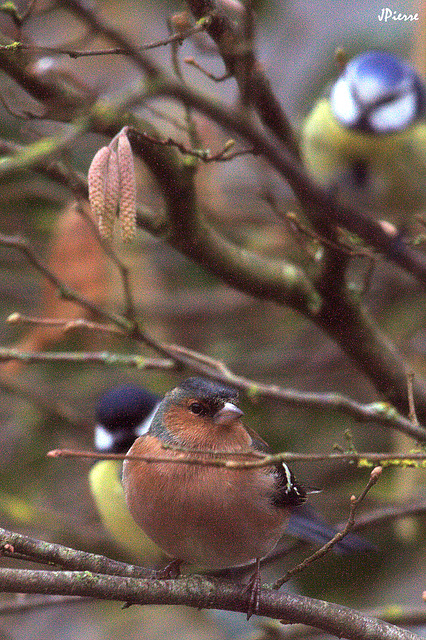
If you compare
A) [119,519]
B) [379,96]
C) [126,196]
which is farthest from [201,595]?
[379,96]

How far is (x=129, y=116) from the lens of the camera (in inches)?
85.5

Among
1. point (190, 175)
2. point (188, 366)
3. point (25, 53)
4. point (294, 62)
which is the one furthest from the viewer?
point (294, 62)

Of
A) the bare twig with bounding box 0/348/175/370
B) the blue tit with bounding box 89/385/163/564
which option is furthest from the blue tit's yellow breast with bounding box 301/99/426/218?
the bare twig with bounding box 0/348/175/370

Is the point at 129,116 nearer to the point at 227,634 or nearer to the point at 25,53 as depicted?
the point at 25,53

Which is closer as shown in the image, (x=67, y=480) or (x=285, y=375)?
(x=285, y=375)

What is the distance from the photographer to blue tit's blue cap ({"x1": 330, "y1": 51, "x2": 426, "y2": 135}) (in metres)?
3.54

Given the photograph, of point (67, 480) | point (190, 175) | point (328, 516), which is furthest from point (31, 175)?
point (190, 175)

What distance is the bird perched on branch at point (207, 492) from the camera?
6.74 ft

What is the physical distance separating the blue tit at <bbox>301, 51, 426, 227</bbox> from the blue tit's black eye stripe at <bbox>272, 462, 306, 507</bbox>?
1668mm

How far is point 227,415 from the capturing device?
2.17m

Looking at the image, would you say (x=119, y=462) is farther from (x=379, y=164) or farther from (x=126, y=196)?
(x=126, y=196)

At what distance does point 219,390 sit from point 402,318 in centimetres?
208

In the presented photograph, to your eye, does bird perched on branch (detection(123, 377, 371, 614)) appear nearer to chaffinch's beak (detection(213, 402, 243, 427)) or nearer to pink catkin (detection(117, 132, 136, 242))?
chaffinch's beak (detection(213, 402, 243, 427))

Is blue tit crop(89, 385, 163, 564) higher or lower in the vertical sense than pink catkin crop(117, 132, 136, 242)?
lower
